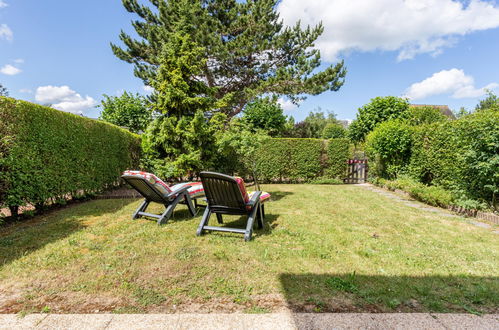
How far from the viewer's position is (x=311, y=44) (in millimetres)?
15070

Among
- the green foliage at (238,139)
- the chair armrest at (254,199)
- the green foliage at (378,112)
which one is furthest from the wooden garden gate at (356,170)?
the chair armrest at (254,199)

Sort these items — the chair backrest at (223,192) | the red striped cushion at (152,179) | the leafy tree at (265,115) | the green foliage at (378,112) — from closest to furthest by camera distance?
the chair backrest at (223,192) < the red striped cushion at (152,179) < the leafy tree at (265,115) < the green foliage at (378,112)

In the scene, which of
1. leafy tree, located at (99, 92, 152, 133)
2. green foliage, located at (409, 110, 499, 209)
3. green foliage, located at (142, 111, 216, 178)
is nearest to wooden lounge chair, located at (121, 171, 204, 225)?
green foliage, located at (142, 111, 216, 178)

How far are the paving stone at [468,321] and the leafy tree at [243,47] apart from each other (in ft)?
44.6

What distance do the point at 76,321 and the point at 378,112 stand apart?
16.7 metres

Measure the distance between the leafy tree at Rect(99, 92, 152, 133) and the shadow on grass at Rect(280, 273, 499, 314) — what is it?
15465mm

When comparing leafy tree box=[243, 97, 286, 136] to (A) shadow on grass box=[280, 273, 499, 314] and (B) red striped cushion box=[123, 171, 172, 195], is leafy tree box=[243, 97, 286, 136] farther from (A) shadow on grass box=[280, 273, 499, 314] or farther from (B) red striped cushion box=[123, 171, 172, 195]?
(A) shadow on grass box=[280, 273, 499, 314]

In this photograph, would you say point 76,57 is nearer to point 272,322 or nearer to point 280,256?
point 280,256

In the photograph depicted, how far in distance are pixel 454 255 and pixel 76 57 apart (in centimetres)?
1552

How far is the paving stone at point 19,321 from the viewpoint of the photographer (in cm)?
194

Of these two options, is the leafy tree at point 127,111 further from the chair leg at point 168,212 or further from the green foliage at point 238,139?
the chair leg at point 168,212

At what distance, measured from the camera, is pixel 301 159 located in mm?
12852

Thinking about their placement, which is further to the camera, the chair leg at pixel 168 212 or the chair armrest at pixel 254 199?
the chair leg at pixel 168 212

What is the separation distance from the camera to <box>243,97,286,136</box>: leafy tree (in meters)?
14.4
